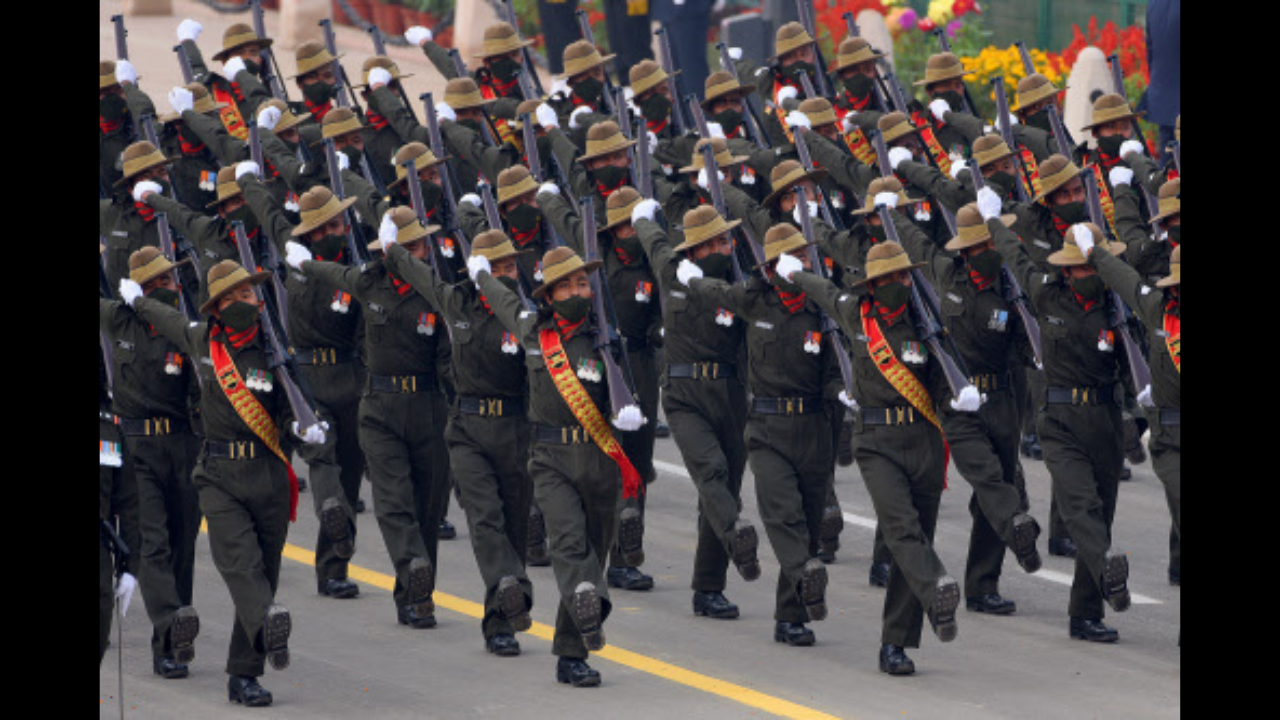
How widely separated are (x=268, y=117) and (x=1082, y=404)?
6.06 m

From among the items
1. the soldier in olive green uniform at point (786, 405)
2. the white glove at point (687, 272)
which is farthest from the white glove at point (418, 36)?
the soldier in olive green uniform at point (786, 405)

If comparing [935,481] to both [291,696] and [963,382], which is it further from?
[291,696]

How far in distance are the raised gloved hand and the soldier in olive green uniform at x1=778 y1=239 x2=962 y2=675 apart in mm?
1599

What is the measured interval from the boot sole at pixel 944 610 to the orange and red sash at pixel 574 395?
1645 millimetres

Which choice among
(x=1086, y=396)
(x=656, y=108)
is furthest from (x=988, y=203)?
(x=656, y=108)

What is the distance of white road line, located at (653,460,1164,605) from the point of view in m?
14.6

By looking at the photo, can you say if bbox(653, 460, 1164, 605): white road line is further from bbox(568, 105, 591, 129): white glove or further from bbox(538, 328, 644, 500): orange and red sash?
bbox(538, 328, 644, 500): orange and red sash

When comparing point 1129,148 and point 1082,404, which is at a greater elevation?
point 1129,148

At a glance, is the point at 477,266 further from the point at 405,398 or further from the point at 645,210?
the point at 645,210

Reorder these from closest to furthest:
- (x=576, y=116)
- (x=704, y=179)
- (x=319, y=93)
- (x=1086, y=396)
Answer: (x=1086, y=396), (x=704, y=179), (x=576, y=116), (x=319, y=93)

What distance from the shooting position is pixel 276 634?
39.9 feet

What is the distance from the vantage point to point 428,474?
1397cm

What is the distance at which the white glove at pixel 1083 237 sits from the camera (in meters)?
13.5
